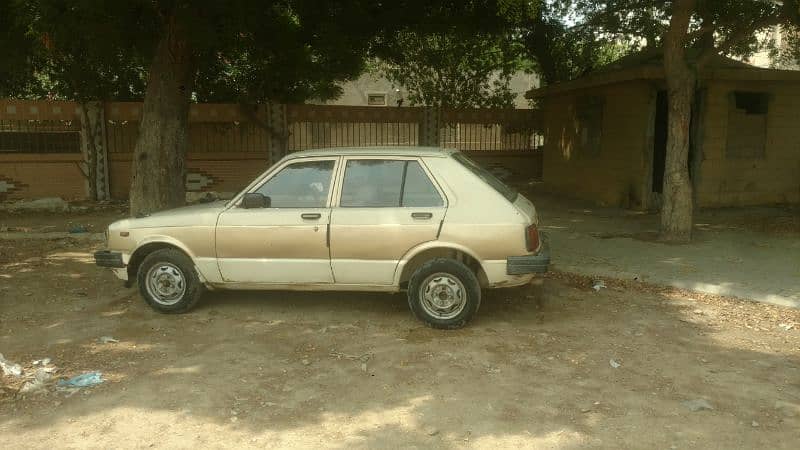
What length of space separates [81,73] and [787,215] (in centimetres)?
1367

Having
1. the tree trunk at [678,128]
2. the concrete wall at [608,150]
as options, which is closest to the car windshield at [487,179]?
the tree trunk at [678,128]

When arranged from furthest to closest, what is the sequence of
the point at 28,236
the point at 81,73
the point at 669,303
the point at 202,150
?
the point at 202,150 → the point at 81,73 → the point at 28,236 → the point at 669,303

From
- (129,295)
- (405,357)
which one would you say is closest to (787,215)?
(405,357)

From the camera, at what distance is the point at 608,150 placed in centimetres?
1362

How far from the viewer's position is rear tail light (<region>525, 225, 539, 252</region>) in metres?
5.68

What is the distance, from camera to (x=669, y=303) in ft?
22.6

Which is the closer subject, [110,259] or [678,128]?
[110,259]

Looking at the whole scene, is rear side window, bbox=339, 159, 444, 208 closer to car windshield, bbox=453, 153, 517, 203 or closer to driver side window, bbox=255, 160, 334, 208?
driver side window, bbox=255, 160, 334, 208

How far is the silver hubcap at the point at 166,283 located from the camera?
634 centimetres

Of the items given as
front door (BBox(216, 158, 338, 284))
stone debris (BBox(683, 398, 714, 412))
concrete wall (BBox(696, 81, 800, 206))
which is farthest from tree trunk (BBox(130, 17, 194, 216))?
concrete wall (BBox(696, 81, 800, 206))

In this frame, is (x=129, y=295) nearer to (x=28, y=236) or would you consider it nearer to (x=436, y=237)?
(x=436, y=237)

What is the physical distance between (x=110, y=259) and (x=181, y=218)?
0.83 metres

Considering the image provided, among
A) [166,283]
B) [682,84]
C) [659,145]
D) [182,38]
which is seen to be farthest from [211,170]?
[682,84]

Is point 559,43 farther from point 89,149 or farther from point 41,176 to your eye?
point 41,176
